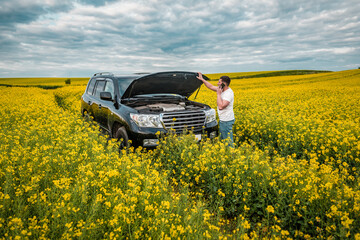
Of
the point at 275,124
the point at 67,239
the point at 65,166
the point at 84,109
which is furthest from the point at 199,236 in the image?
the point at 84,109

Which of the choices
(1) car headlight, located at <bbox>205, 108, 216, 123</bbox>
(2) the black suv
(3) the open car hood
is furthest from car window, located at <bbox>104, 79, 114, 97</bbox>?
(1) car headlight, located at <bbox>205, 108, 216, 123</bbox>

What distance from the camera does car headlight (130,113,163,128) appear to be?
4902mm

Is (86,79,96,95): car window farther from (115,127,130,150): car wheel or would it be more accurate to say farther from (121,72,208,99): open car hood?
(115,127,130,150): car wheel

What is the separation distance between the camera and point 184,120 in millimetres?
Result: 5316

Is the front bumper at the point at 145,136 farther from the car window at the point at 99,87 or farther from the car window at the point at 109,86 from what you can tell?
the car window at the point at 99,87

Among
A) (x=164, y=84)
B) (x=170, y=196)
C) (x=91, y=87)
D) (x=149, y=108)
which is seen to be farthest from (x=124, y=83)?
(x=170, y=196)

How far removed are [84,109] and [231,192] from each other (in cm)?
700

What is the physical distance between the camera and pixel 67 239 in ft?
6.52

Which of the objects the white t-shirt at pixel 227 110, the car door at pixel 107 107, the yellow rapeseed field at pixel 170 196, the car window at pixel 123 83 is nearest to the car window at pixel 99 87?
the car door at pixel 107 107

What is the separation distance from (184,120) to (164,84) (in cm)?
151

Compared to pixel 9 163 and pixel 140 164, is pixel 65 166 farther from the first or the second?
pixel 140 164

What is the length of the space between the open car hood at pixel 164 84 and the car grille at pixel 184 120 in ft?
3.65

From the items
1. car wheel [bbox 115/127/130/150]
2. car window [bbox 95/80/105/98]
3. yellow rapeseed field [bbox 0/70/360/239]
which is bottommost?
yellow rapeseed field [bbox 0/70/360/239]

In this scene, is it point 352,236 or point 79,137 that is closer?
point 352,236
